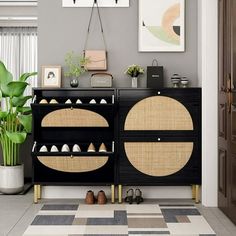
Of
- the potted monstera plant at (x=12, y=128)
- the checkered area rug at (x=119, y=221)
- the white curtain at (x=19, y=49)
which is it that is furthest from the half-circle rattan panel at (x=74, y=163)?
the white curtain at (x=19, y=49)

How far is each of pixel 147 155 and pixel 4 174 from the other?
1.49m

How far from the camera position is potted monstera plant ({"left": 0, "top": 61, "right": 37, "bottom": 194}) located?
5.11 m

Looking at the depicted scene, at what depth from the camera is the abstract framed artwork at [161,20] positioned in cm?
505

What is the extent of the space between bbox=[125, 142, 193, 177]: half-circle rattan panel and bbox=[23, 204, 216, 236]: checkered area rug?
1.10ft

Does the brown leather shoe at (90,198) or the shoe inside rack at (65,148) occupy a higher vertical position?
the shoe inside rack at (65,148)

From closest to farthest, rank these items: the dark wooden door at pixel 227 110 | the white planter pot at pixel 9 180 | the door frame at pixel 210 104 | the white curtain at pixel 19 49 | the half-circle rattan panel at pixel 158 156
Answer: the dark wooden door at pixel 227 110
the door frame at pixel 210 104
the half-circle rattan panel at pixel 158 156
the white planter pot at pixel 9 180
the white curtain at pixel 19 49

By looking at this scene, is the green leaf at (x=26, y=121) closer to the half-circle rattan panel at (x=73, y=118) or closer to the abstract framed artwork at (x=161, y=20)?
the half-circle rattan panel at (x=73, y=118)

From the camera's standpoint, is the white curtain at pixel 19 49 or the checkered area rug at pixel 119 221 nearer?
the checkered area rug at pixel 119 221

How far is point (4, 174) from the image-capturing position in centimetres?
524

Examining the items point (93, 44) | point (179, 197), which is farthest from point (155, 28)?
point (179, 197)

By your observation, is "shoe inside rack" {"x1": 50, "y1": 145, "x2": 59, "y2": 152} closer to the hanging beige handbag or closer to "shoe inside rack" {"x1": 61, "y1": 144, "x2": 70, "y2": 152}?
"shoe inside rack" {"x1": 61, "y1": 144, "x2": 70, "y2": 152}

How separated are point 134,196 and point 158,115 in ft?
2.61

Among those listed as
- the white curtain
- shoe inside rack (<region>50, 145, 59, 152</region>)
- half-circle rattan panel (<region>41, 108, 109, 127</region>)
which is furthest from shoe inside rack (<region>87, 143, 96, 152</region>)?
the white curtain

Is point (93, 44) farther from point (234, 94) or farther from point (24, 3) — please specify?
point (24, 3)
